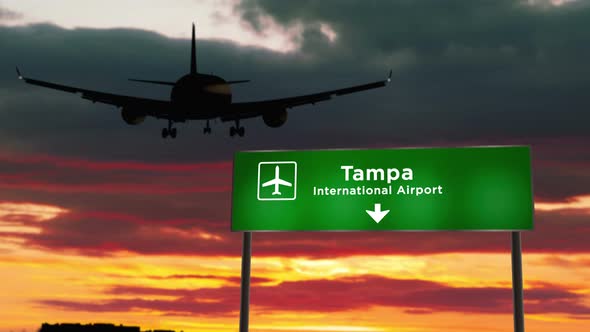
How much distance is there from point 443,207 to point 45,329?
24.6m

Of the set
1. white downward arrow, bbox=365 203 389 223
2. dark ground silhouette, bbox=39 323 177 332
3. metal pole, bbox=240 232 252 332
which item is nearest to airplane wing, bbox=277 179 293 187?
metal pole, bbox=240 232 252 332

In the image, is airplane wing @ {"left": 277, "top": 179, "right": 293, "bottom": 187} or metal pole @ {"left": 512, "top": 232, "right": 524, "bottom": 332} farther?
airplane wing @ {"left": 277, "top": 179, "right": 293, "bottom": 187}

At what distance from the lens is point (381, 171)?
19656mm

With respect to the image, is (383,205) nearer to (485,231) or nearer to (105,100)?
(485,231)

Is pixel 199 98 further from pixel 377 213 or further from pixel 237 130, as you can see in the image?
pixel 377 213

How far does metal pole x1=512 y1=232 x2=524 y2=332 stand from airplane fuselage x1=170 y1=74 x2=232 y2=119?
44.4m

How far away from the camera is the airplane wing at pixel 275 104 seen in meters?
58.1

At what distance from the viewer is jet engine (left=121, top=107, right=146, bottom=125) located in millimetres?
60969

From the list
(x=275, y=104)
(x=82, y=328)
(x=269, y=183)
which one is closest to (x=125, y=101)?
(x=275, y=104)

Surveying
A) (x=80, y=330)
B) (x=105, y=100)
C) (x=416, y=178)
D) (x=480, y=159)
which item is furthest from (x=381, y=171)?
(x=105, y=100)

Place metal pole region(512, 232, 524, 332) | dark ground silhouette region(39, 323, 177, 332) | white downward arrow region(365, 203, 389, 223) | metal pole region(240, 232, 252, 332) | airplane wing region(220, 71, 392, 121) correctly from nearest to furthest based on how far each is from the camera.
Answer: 1. metal pole region(512, 232, 524, 332)
2. white downward arrow region(365, 203, 389, 223)
3. metal pole region(240, 232, 252, 332)
4. dark ground silhouette region(39, 323, 177, 332)
5. airplane wing region(220, 71, 392, 121)

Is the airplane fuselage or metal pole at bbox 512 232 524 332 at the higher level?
the airplane fuselage

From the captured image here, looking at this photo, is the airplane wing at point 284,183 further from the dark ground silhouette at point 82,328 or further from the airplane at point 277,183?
the dark ground silhouette at point 82,328

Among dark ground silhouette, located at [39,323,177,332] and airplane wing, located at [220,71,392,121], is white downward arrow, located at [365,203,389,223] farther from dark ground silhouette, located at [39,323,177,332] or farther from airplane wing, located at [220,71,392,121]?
airplane wing, located at [220,71,392,121]
